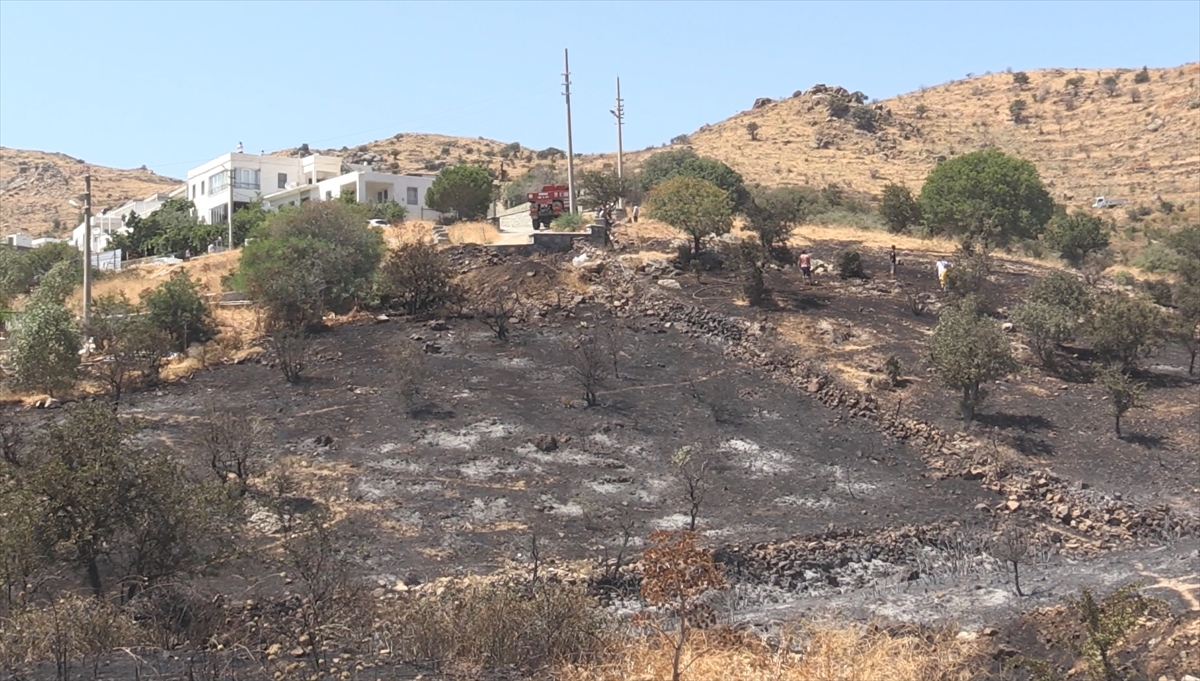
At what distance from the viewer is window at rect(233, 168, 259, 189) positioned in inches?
2589

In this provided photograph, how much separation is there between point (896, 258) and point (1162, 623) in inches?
958

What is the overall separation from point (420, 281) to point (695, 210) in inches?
339

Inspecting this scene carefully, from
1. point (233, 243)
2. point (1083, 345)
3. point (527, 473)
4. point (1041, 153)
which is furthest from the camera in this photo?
point (1041, 153)

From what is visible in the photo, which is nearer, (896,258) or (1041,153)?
(896,258)

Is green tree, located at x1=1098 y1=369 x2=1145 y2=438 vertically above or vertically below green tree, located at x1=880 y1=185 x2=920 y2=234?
below

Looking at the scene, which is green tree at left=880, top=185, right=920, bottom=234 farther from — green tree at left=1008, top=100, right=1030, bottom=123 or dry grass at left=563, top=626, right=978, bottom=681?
green tree at left=1008, top=100, right=1030, bottom=123

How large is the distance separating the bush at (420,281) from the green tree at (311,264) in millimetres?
1437

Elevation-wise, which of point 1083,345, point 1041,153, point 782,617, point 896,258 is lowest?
point 782,617

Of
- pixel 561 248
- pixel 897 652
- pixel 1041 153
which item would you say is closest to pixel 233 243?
pixel 561 248

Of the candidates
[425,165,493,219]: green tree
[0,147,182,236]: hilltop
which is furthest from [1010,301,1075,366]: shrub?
[0,147,182,236]: hilltop

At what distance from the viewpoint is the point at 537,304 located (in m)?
34.5

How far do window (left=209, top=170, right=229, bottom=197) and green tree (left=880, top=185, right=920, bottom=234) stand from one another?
3557cm

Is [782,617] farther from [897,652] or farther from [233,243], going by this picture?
[233,243]

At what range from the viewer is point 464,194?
53500 millimetres
